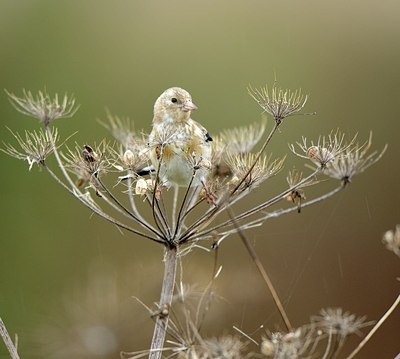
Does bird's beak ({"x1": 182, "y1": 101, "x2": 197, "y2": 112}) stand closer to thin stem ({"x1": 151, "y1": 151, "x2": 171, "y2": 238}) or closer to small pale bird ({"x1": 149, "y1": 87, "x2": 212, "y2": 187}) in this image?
small pale bird ({"x1": 149, "y1": 87, "x2": 212, "y2": 187})

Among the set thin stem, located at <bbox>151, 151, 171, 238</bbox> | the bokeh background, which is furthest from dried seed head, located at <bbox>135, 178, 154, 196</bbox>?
the bokeh background

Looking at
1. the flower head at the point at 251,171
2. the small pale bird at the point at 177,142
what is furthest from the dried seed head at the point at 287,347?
the small pale bird at the point at 177,142

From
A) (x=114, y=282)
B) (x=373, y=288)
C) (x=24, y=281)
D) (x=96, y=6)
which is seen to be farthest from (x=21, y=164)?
(x=373, y=288)

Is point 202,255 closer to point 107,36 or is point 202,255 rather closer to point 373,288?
point 373,288

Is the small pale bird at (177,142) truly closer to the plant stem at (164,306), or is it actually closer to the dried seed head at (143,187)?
the dried seed head at (143,187)

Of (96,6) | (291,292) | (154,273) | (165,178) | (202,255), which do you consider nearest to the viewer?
(165,178)

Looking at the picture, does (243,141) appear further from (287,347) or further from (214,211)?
(287,347)

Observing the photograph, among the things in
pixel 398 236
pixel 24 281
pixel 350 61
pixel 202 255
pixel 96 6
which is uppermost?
pixel 96 6
